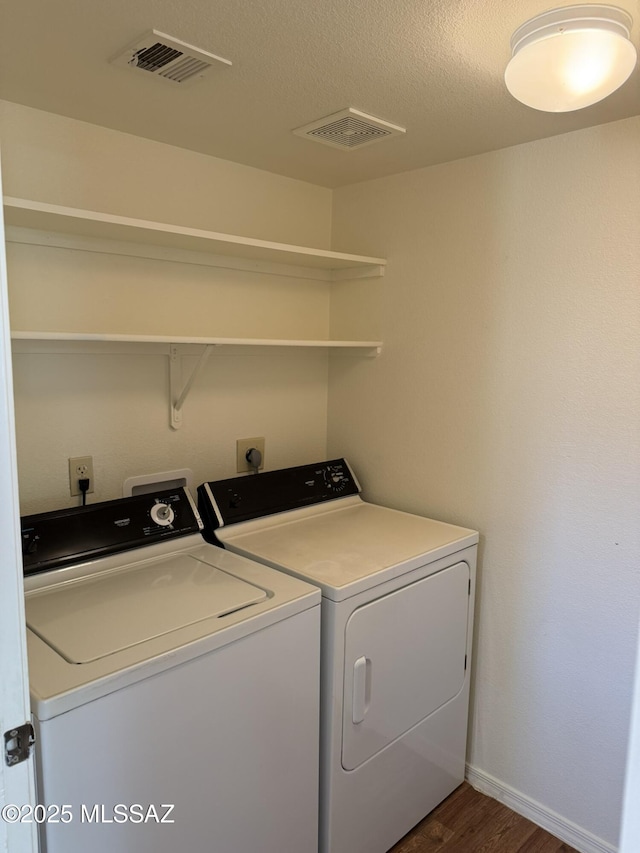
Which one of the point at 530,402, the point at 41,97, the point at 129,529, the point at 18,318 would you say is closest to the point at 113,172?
the point at 41,97

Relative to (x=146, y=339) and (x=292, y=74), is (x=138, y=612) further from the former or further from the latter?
(x=292, y=74)

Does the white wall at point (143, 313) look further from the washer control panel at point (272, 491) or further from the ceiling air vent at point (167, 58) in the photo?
the ceiling air vent at point (167, 58)

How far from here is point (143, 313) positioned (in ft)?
6.50

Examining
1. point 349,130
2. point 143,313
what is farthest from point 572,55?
point 143,313

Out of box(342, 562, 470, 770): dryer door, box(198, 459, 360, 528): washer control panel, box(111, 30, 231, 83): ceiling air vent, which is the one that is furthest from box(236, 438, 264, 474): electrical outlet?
box(111, 30, 231, 83): ceiling air vent

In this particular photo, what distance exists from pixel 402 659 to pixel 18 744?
1194 mm

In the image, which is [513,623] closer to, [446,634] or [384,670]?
[446,634]

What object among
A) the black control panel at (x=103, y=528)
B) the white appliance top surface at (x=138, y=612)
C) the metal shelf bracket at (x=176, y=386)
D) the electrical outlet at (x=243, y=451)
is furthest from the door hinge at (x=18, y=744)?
the electrical outlet at (x=243, y=451)

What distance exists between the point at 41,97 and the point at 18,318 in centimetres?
60

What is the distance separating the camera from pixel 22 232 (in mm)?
1678

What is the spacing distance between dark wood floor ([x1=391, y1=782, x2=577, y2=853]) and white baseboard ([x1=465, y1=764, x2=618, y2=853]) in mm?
19

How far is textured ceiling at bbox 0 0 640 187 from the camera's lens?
1193 mm

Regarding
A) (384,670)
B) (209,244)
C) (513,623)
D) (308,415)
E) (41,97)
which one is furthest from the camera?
(308,415)

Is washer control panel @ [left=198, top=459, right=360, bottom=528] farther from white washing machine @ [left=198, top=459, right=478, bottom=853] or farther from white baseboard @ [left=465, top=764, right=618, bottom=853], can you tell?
white baseboard @ [left=465, top=764, right=618, bottom=853]
